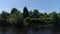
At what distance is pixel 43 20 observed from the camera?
5697cm

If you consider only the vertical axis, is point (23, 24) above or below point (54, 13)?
below

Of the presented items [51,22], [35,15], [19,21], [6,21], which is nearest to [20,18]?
[19,21]

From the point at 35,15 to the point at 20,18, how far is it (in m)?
21.7

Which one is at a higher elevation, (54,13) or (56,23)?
(54,13)

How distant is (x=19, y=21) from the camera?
48.7 meters

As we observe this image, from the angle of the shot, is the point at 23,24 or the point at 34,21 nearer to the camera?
the point at 23,24

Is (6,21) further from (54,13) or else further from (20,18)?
(54,13)

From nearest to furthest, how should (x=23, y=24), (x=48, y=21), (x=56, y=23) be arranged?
(x=23, y=24)
(x=56, y=23)
(x=48, y=21)

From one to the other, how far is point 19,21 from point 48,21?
1273 cm

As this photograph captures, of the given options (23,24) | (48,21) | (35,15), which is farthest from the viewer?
(35,15)

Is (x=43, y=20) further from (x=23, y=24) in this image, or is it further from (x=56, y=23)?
(x=23, y=24)

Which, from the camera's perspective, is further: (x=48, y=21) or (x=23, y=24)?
(x=48, y=21)

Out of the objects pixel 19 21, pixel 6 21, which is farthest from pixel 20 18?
pixel 6 21

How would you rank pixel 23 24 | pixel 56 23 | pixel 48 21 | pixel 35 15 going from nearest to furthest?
1. pixel 23 24
2. pixel 56 23
3. pixel 48 21
4. pixel 35 15
